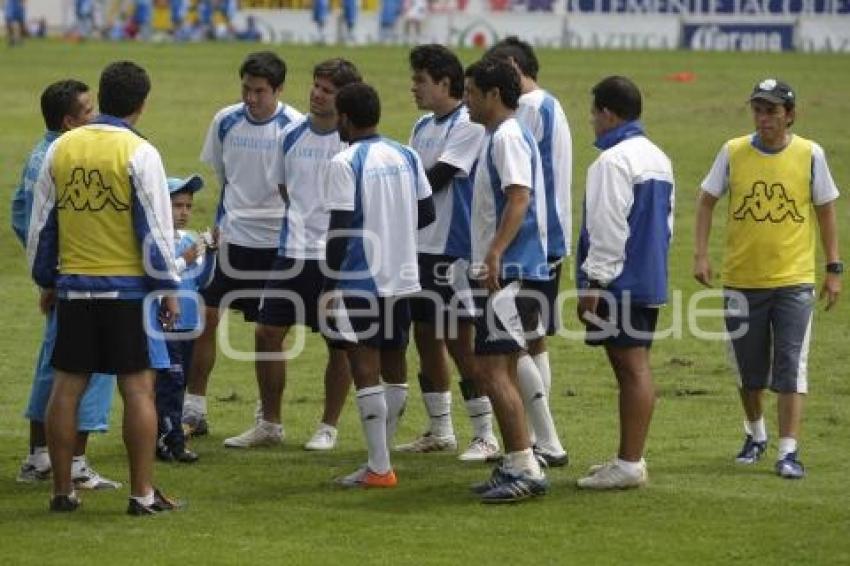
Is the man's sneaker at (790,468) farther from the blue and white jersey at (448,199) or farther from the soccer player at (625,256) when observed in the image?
A: the blue and white jersey at (448,199)

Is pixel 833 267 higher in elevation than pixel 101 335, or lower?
higher

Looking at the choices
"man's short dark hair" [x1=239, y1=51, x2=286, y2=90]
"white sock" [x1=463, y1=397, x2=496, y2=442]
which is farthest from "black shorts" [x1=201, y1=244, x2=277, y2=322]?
"white sock" [x1=463, y1=397, x2=496, y2=442]

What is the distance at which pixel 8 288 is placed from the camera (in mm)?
18109

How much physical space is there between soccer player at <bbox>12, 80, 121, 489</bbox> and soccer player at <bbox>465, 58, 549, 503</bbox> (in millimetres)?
1923

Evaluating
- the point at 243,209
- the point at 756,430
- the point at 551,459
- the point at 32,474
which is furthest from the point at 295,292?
the point at 756,430

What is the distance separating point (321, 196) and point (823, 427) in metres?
3.28

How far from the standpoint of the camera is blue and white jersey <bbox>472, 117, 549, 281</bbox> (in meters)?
10.4

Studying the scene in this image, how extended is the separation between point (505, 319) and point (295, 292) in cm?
184

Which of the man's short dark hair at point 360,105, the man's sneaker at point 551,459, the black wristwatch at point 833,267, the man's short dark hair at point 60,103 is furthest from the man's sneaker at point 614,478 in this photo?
the man's short dark hair at point 60,103

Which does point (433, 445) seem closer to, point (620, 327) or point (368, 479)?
point (368, 479)

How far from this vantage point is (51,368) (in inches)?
419

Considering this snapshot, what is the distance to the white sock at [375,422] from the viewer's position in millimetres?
10859

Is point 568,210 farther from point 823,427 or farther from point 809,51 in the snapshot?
point 809,51

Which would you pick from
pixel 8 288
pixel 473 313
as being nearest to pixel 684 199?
pixel 8 288
